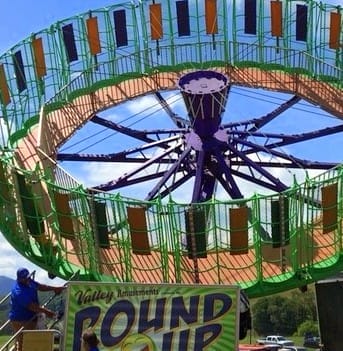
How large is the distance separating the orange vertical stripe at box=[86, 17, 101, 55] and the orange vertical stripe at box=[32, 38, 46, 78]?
260 centimetres

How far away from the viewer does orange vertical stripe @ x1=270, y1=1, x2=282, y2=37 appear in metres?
36.7

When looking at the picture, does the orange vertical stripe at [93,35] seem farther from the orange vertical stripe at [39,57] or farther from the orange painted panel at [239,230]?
the orange painted panel at [239,230]

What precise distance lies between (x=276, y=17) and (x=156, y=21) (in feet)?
19.2

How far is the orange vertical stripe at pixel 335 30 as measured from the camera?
119 feet

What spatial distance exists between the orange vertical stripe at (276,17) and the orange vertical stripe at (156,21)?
5.47 m

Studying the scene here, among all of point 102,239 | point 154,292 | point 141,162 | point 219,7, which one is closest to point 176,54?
point 219,7

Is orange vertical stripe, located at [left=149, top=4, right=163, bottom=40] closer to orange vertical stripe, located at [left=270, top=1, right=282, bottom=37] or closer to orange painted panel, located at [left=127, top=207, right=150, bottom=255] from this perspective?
orange vertical stripe, located at [left=270, top=1, right=282, bottom=37]

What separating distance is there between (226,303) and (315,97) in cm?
2437

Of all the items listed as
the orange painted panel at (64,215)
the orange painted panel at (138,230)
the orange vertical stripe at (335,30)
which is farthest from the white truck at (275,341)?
the orange vertical stripe at (335,30)

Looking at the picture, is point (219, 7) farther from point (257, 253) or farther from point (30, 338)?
point (30, 338)

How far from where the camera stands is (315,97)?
1387 inches

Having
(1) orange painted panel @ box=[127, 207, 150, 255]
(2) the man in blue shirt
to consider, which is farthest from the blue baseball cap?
(1) orange painted panel @ box=[127, 207, 150, 255]

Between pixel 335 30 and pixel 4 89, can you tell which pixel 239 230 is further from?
pixel 335 30

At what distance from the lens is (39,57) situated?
34188 mm
